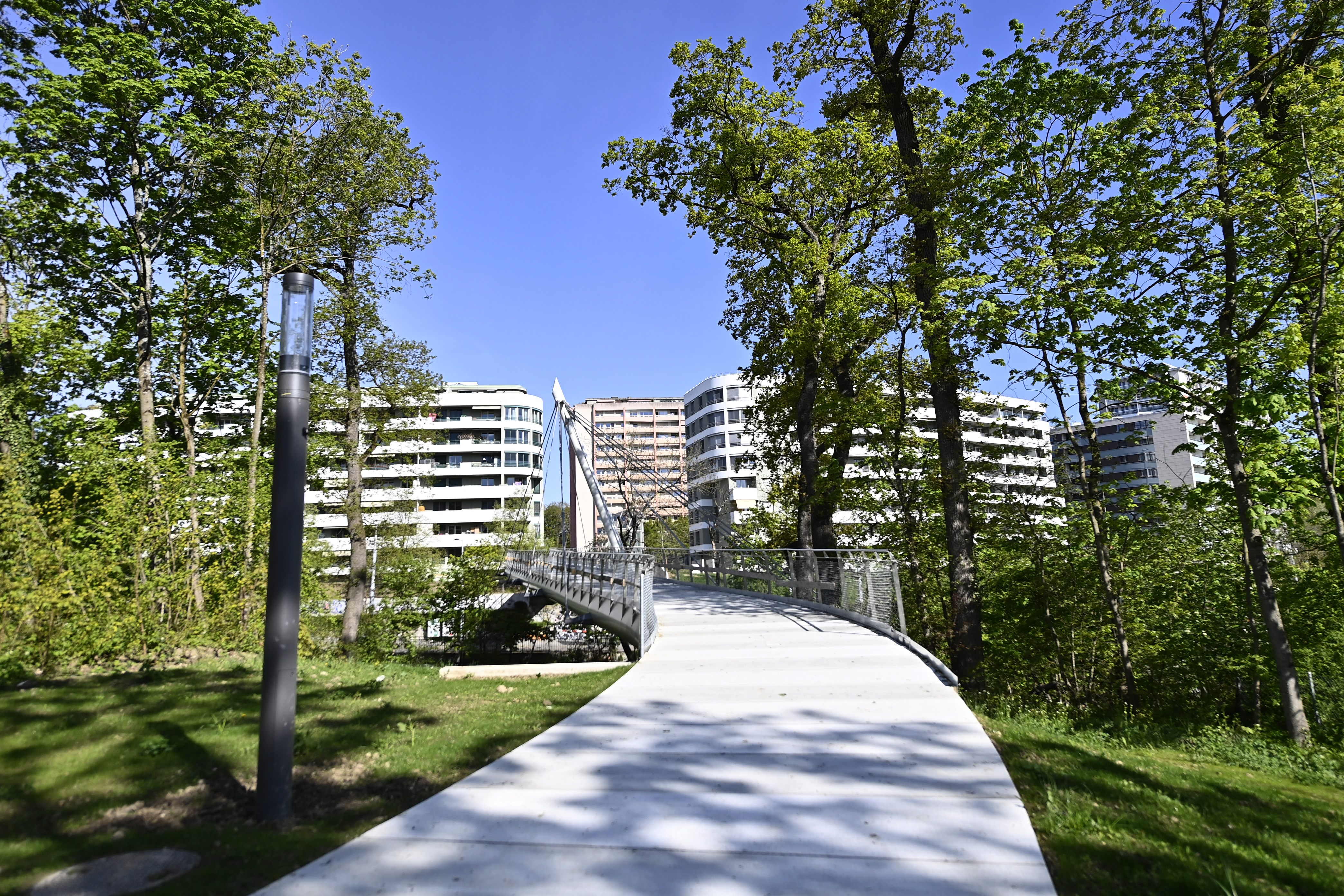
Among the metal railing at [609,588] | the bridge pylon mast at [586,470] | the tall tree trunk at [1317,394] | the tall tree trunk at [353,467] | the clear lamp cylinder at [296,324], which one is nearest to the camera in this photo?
the clear lamp cylinder at [296,324]

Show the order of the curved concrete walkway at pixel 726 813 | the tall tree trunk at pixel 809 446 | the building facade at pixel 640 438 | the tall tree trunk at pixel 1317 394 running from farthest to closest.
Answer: the building facade at pixel 640 438 < the tall tree trunk at pixel 809 446 < the tall tree trunk at pixel 1317 394 < the curved concrete walkway at pixel 726 813

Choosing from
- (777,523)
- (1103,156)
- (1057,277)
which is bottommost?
(777,523)

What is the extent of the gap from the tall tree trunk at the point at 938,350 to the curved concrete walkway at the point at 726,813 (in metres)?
5.64

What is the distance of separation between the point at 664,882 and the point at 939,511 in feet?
68.5

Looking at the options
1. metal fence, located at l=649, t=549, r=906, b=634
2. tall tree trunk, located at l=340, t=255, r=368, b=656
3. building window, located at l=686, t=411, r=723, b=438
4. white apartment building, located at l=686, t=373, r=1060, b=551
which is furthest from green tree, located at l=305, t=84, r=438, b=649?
building window, located at l=686, t=411, r=723, b=438

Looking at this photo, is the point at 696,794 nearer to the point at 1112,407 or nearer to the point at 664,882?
the point at 664,882

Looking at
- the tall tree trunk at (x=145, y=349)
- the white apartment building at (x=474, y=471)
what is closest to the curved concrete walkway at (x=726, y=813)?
the tall tree trunk at (x=145, y=349)

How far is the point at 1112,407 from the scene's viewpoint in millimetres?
16141

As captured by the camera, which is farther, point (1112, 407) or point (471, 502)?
point (471, 502)

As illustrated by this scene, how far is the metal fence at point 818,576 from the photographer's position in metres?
11.5

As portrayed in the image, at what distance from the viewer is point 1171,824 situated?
13.3 feet

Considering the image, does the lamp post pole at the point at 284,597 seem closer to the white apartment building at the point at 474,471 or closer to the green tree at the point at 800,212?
the green tree at the point at 800,212

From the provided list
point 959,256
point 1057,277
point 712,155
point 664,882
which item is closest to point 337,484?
point 712,155

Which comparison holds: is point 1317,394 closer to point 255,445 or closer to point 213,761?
point 213,761
